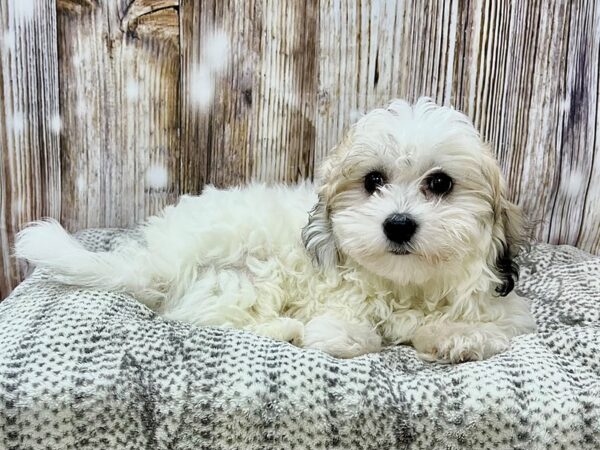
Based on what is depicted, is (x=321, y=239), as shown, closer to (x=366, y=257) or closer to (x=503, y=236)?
(x=366, y=257)

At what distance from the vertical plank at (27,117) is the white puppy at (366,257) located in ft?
2.01

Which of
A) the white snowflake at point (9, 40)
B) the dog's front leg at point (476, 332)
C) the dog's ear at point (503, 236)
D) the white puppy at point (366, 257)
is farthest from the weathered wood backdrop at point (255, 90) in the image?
the dog's front leg at point (476, 332)

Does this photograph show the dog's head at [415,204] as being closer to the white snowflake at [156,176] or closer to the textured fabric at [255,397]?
the textured fabric at [255,397]

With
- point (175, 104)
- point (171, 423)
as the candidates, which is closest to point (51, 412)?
point (171, 423)

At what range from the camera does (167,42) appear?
2.38 meters

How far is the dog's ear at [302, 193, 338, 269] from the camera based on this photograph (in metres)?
A: 1.93

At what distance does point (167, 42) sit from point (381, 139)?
102 cm

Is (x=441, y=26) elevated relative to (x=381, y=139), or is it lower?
elevated

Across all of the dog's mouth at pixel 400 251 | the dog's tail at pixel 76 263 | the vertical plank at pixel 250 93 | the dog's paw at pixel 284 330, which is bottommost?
the dog's paw at pixel 284 330

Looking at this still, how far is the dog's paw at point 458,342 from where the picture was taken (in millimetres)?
1702

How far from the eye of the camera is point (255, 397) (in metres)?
1.41

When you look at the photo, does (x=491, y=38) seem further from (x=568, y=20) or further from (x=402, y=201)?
(x=402, y=201)

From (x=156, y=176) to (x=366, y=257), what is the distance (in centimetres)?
111

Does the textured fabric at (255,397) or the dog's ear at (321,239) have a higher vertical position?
the dog's ear at (321,239)
